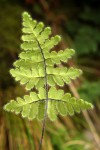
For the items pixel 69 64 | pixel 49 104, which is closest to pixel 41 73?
pixel 49 104

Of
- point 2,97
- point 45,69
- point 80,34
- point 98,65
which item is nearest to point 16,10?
point 80,34

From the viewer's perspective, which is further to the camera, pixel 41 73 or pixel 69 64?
pixel 69 64

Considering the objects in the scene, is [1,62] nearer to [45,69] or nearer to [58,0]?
[58,0]

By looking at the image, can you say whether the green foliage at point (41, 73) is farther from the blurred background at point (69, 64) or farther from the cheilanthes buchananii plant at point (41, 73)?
the blurred background at point (69, 64)

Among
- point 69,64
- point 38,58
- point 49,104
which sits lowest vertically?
point 49,104

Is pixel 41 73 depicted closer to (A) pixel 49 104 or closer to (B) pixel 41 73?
(B) pixel 41 73

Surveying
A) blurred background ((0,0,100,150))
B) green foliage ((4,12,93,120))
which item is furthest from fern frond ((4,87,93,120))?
blurred background ((0,0,100,150))

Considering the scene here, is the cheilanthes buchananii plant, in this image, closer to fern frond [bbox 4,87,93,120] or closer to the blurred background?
fern frond [bbox 4,87,93,120]

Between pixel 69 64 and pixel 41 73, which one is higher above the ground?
pixel 69 64
